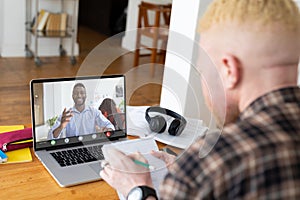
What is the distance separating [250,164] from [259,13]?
10.3 inches

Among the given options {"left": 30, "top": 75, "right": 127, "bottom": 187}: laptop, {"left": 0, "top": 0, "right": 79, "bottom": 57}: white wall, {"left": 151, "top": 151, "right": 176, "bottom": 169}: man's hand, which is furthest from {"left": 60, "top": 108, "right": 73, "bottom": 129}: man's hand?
{"left": 0, "top": 0, "right": 79, "bottom": 57}: white wall

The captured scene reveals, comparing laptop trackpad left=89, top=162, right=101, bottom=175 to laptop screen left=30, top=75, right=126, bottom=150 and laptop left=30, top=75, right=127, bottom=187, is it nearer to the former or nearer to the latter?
laptop left=30, top=75, right=127, bottom=187

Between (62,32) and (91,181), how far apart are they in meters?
4.02

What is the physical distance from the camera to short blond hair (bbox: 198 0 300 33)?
0.71 metres

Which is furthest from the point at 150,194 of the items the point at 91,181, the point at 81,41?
the point at 81,41

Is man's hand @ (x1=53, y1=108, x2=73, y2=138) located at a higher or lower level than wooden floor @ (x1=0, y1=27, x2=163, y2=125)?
higher

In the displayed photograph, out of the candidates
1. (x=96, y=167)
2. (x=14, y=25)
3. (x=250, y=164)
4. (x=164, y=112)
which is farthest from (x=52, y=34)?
(x=250, y=164)

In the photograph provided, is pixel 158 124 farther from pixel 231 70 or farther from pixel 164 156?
pixel 231 70

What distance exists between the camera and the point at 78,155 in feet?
4.50

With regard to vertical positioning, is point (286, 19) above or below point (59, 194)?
above

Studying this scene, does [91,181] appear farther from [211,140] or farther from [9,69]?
[9,69]

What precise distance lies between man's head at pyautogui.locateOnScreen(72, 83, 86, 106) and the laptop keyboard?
16 centimetres

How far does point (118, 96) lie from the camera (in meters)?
1.51

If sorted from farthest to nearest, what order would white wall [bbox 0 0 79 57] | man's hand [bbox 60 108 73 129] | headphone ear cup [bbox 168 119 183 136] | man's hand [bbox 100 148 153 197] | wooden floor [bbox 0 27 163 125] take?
1. white wall [bbox 0 0 79 57]
2. wooden floor [bbox 0 27 163 125]
3. headphone ear cup [bbox 168 119 183 136]
4. man's hand [bbox 60 108 73 129]
5. man's hand [bbox 100 148 153 197]
